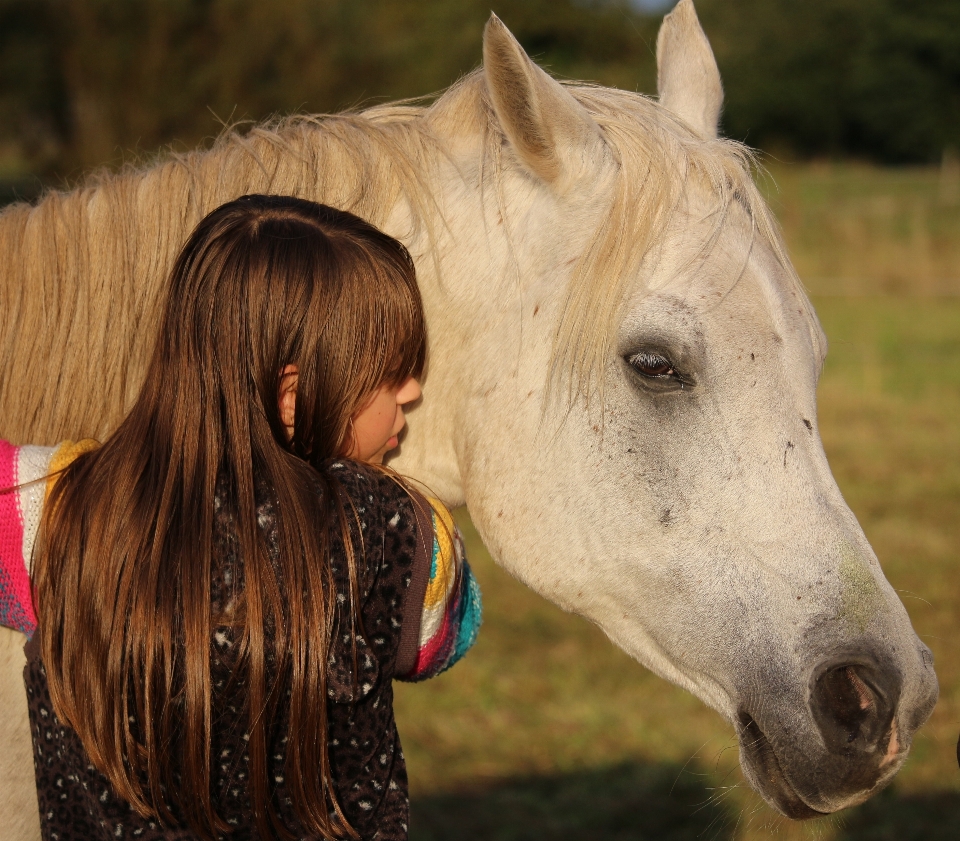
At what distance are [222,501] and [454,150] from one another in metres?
0.79

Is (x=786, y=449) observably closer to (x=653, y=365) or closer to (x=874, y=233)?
(x=653, y=365)

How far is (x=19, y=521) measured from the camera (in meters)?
1.28

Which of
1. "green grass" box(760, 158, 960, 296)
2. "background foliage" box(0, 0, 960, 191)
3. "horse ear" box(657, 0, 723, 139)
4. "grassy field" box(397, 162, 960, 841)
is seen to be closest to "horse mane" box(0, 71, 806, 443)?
"horse ear" box(657, 0, 723, 139)

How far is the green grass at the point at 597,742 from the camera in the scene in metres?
3.22

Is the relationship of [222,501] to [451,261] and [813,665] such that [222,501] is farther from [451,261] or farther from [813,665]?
[813,665]

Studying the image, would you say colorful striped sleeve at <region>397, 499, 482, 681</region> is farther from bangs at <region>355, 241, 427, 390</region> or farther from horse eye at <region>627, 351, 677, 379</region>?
horse eye at <region>627, 351, 677, 379</region>

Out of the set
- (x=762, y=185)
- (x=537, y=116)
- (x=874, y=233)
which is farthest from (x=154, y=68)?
(x=537, y=116)

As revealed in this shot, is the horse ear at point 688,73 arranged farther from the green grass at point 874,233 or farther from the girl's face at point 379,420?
the green grass at point 874,233

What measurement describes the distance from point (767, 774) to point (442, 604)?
0.54 m

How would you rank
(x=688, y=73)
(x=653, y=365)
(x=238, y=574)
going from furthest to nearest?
(x=688, y=73) < (x=653, y=365) < (x=238, y=574)

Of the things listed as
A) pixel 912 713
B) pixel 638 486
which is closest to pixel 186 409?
pixel 638 486

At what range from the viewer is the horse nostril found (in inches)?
51.6

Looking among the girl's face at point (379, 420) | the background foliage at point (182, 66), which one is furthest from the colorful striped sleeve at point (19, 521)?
the background foliage at point (182, 66)

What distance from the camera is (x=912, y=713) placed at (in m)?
1.32
